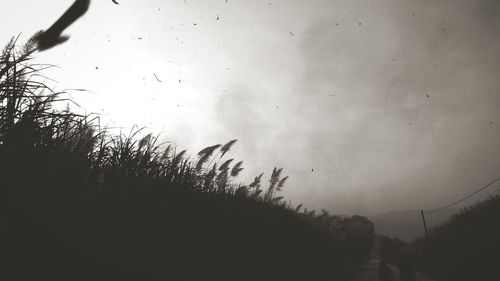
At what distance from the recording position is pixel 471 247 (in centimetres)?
1122

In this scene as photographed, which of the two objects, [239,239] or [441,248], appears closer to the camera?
[239,239]

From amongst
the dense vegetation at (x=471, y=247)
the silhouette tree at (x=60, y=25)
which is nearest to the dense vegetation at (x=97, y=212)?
the silhouette tree at (x=60, y=25)

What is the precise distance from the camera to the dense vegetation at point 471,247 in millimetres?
9352

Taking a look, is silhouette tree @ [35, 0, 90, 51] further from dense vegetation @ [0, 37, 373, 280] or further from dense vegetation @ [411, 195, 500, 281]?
dense vegetation @ [411, 195, 500, 281]

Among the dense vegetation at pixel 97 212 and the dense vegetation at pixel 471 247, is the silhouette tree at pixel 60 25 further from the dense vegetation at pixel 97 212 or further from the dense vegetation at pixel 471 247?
the dense vegetation at pixel 471 247

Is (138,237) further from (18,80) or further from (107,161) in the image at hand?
(18,80)

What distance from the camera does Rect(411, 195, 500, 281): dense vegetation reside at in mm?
9352


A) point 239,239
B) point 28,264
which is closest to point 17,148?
point 28,264

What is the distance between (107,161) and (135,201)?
722 mm

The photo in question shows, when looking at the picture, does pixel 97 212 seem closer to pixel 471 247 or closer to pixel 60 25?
pixel 60 25

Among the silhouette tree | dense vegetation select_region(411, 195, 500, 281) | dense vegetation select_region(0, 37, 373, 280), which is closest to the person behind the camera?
the silhouette tree

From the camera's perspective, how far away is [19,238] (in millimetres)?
1307

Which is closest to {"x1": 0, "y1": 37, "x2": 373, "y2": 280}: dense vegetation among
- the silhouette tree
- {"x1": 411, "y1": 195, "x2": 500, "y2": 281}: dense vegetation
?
the silhouette tree

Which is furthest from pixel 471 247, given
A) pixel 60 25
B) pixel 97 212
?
pixel 60 25
